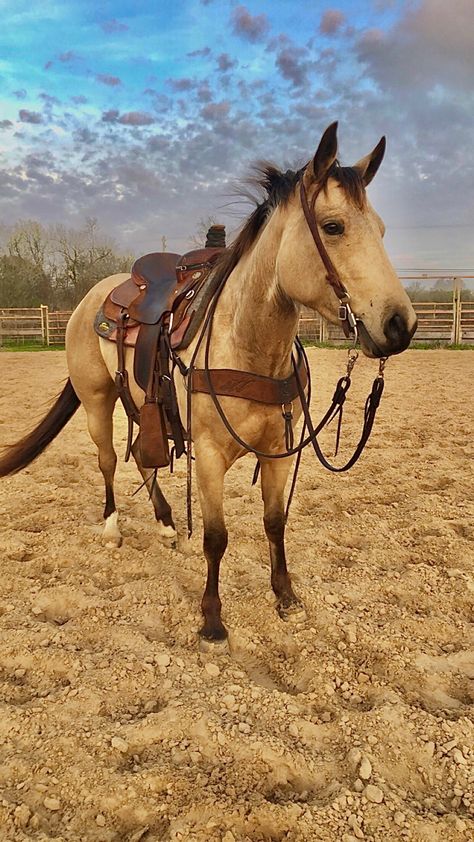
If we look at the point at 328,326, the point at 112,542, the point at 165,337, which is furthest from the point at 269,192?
the point at 328,326

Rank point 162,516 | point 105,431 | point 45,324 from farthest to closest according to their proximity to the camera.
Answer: point 45,324
point 105,431
point 162,516

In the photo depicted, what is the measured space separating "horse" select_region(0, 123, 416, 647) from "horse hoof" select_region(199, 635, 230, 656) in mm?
11

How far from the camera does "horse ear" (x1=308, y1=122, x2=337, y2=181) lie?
1.78m

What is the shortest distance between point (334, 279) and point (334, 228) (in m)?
0.19

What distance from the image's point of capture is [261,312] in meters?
2.24

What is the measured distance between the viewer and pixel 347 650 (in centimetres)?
239

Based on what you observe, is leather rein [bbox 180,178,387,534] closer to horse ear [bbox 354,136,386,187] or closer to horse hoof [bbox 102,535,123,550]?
horse ear [bbox 354,136,386,187]

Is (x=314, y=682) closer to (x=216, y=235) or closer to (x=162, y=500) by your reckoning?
(x=162, y=500)

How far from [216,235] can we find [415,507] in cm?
256

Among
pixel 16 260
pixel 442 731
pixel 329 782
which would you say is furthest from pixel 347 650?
pixel 16 260

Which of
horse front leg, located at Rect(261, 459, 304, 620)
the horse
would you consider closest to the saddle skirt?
the horse

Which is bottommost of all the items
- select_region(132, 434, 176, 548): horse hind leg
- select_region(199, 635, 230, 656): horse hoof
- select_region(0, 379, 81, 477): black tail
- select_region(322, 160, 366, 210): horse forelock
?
select_region(199, 635, 230, 656): horse hoof

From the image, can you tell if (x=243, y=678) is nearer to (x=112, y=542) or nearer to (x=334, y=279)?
(x=112, y=542)

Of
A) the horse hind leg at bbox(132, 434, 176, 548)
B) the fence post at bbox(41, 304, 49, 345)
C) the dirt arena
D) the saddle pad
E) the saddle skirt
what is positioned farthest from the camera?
the fence post at bbox(41, 304, 49, 345)
